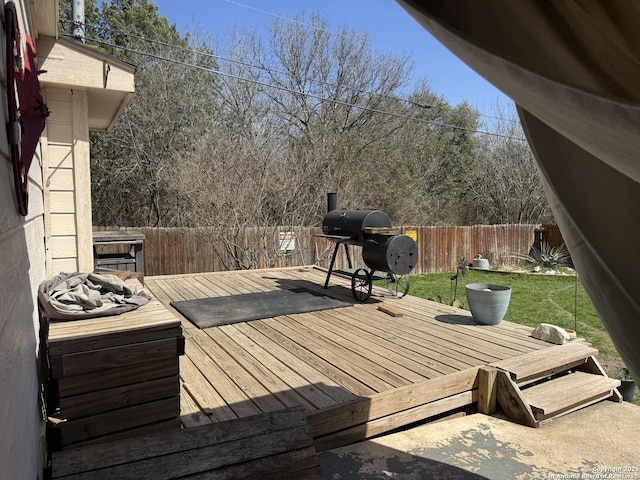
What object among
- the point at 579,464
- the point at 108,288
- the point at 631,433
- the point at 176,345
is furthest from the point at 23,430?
the point at 631,433

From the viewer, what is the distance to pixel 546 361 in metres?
3.45

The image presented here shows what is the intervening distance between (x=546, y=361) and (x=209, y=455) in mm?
2784

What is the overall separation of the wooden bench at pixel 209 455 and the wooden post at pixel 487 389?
5.75 feet

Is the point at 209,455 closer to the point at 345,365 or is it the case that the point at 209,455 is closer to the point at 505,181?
the point at 345,365

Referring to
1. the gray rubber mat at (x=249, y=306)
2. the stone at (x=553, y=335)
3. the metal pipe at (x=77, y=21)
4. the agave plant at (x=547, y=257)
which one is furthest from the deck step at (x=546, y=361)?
the agave plant at (x=547, y=257)

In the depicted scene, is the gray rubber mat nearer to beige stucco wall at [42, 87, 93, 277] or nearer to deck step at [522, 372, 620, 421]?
beige stucco wall at [42, 87, 93, 277]

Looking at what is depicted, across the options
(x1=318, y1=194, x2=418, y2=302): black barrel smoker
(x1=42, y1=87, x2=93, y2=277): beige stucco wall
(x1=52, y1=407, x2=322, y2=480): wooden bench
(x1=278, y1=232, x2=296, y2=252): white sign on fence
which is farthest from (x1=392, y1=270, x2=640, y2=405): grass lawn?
(x1=42, y1=87, x2=93, y2=277): beige stucco wall

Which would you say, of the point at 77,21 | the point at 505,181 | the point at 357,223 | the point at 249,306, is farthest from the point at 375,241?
the point at 505,181

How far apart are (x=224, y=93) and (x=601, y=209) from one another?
1332 cm

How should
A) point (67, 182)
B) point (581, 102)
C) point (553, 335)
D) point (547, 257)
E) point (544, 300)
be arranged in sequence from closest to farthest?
point (581, 102), point (67, 182), point (553, 335), point (544, 300), point (547, 257)

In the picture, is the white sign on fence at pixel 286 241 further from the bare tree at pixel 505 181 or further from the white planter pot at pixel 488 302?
the bare tree at pixel 505 181

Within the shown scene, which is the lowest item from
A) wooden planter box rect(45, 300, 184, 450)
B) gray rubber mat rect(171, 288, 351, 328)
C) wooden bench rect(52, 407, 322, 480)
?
gray rubber mat rect(171, 288, 351, 328)

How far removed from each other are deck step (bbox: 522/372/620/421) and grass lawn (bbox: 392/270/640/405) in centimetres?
85

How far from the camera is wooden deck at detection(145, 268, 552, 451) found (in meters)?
2.70
